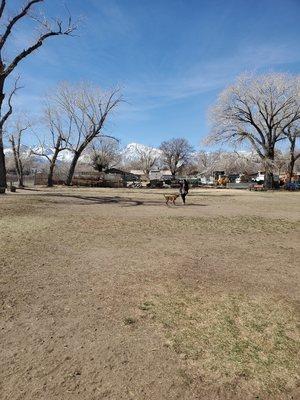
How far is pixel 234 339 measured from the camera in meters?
4.91

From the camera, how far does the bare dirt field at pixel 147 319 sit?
401 cm

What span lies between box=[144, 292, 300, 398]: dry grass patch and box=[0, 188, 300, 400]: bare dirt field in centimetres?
1

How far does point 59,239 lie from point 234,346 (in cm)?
686

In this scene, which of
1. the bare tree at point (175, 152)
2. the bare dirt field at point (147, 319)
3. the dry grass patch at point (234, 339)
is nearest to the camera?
the bare dirt field at point (147, 319)

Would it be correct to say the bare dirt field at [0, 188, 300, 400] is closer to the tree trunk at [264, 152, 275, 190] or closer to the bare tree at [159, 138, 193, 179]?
the tree trunk at [264, 152, 275, 190]

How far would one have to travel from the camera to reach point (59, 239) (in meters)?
10.5

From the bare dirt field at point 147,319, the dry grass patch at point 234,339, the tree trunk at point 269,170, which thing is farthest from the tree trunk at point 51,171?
the dry grass patch at point 234,339

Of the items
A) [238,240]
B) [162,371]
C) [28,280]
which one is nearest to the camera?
[162,371]

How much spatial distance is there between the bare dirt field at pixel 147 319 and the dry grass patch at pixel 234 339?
0.05 ft

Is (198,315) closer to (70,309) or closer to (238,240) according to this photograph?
(70,309)

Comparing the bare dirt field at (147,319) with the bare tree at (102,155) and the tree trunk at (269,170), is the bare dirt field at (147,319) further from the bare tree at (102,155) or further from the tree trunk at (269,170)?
the bare tree at (102,155)

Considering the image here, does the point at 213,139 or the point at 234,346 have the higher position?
the point at 213,139

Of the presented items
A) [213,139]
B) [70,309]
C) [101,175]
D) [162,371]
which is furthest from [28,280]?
[101,175]

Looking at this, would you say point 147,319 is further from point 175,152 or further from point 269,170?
point 175,152
